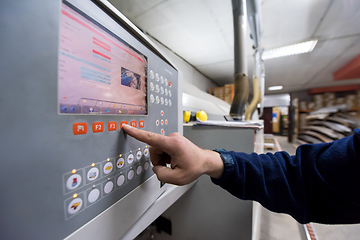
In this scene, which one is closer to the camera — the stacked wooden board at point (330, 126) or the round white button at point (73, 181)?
the round white button at point (73, 181)

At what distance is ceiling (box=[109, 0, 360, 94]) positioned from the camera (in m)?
1.11

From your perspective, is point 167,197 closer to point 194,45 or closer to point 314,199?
point 314,199

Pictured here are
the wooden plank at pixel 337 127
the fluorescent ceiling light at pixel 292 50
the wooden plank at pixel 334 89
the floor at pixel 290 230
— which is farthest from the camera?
the wooden plank at pixel 334 89

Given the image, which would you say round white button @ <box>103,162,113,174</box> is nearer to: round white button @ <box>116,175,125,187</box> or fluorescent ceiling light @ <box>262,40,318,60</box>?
round white button @ <box>116,175,125,187</box>

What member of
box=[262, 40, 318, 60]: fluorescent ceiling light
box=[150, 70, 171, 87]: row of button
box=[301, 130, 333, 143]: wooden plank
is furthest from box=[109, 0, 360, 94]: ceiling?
box=[301, 130, 333, 143]: wooden plank

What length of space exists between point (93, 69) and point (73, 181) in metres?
0.18

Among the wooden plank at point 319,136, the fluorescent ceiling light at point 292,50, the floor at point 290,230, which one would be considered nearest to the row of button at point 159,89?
the floor at point 290,230

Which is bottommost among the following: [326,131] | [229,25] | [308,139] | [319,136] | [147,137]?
[308,139]

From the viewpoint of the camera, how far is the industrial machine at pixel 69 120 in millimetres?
136

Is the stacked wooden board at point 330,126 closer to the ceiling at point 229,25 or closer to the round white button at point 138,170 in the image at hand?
the ceiling at point 229,25

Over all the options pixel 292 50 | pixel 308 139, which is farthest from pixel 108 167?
pixel 308 139

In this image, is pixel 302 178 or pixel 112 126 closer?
pixel 112 126

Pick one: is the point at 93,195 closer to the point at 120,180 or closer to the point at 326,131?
the point at 120,180

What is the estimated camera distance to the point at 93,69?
0.21 meters
